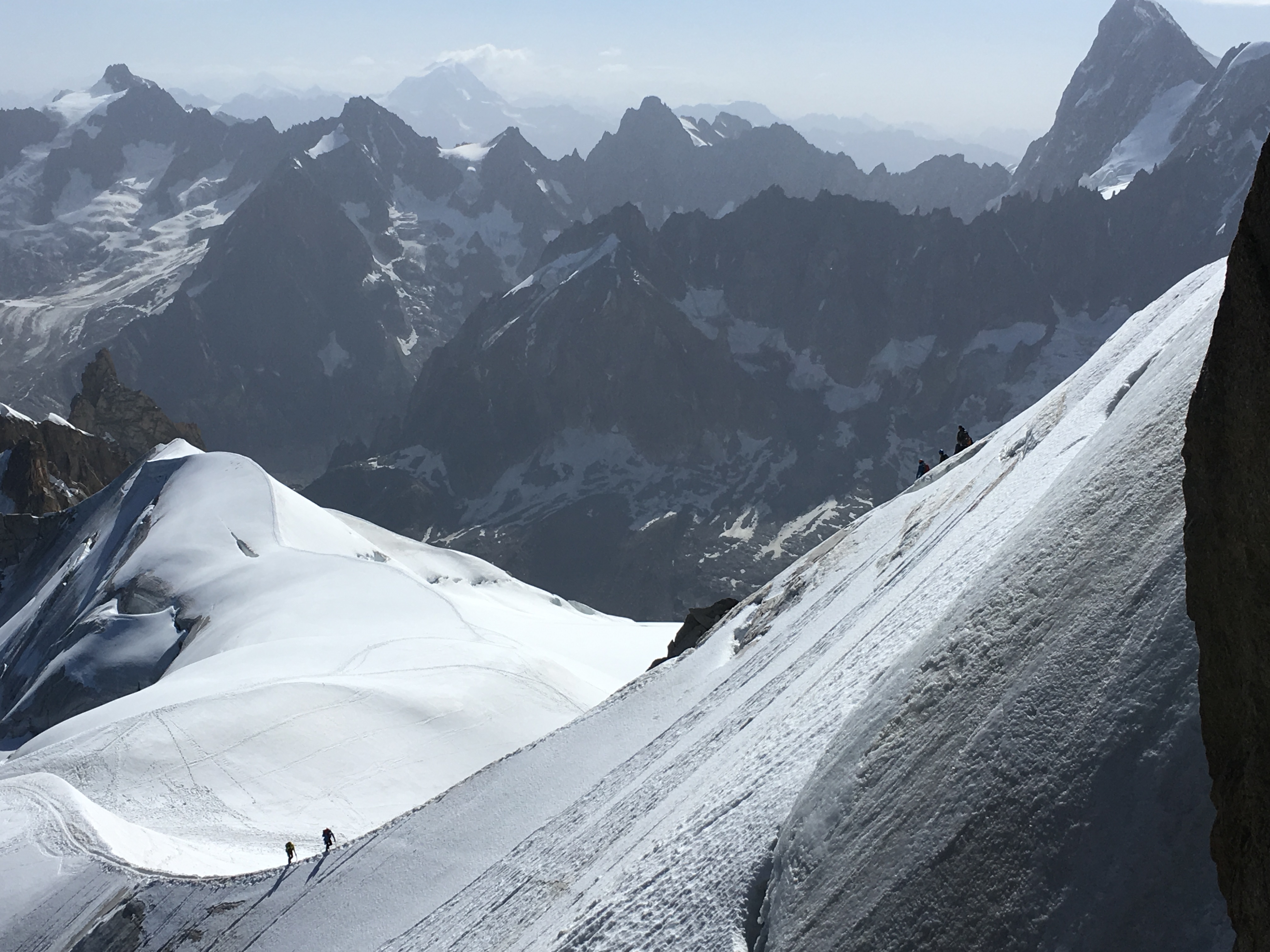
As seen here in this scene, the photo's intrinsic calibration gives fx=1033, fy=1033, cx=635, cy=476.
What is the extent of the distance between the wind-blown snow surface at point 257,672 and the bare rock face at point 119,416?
63160 mm

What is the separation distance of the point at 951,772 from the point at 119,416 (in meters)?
158

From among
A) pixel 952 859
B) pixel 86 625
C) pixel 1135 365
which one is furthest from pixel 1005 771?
pixel 86 625

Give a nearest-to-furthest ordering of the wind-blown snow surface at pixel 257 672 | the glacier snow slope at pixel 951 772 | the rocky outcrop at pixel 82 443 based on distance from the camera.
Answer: the glacier snow slope at pixel 951 772, the wind-blown snow surface at pixel 257 672, the rocky outcrop at pixel 82 443

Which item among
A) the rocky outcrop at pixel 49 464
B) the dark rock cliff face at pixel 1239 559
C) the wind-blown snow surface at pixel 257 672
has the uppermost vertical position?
the dark rock cliff face at pixel 1239 559

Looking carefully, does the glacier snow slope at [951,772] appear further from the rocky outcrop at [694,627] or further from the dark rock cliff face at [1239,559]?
the rocky outcrop at [694,627]

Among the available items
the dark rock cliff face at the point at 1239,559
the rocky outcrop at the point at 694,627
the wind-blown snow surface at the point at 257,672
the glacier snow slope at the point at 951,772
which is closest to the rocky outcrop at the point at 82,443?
the wind-blown snow surface at the point at 257,672

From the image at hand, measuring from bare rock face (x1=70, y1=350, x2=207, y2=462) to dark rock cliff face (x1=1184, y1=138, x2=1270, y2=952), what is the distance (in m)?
150

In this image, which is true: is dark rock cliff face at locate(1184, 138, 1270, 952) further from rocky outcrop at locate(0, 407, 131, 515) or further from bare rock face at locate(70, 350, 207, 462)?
bare rock face at locate(70, 350, 207, 462)

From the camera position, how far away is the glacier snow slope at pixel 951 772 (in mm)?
11352

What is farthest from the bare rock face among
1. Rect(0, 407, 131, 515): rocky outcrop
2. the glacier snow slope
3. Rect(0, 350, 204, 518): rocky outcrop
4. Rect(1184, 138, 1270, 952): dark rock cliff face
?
Rect(1184, 138, 1270, 952): dark rock cliff face

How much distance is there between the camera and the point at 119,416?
5871 inches

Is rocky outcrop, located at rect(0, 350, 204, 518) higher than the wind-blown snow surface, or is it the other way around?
rocky outcrop, located at rect(0, 350, 204, 518)

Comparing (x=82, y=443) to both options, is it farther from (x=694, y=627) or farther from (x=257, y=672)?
(x=694, y=627)

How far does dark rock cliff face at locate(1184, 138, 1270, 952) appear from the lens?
9.24 m
